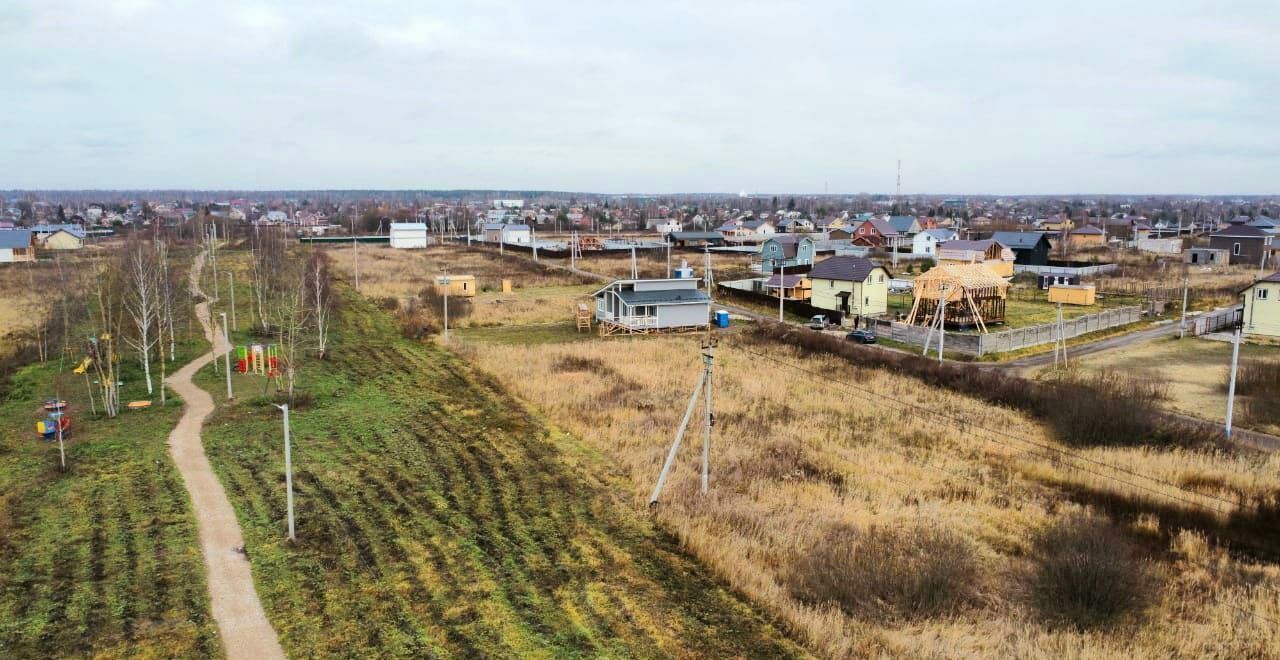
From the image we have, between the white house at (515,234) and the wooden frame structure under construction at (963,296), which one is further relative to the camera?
the white house at (515,234)

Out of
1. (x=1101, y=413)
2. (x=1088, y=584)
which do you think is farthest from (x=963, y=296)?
(x=1088, y=584)

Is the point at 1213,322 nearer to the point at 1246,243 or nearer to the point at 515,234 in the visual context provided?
the point at 1246,243

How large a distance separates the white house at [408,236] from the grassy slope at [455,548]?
6568 centimetres

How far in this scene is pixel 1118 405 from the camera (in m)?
21.0

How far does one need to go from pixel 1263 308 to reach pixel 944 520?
27.0 m

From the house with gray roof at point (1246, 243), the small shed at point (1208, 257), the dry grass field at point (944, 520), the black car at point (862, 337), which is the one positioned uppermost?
the house with gray roof at point (1246, 243)

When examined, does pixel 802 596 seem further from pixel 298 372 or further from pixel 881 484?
pixel 298 372

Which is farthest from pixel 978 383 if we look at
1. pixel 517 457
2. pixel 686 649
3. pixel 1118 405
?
pixel 686 649

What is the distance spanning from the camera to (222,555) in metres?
13.0

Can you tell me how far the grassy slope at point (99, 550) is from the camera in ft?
34.8

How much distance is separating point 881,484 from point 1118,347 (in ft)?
69.3

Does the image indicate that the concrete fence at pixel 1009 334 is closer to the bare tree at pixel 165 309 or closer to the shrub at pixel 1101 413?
the shrub at pixel 1101 413

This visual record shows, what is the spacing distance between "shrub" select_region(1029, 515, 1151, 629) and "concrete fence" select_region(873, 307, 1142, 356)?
18696mm

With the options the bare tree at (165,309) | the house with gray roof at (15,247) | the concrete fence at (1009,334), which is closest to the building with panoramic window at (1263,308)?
the concrete fence at (1009,334)
